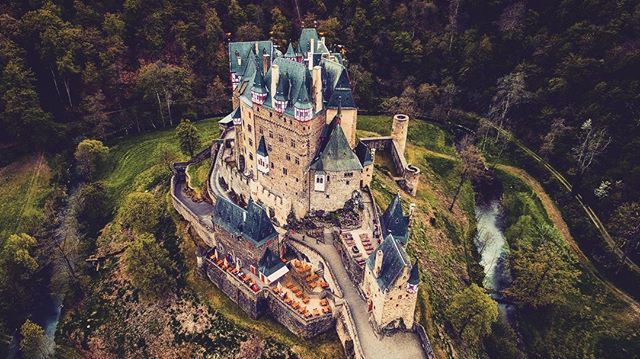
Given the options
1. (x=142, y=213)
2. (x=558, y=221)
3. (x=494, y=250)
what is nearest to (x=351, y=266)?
(x=142, y=213)

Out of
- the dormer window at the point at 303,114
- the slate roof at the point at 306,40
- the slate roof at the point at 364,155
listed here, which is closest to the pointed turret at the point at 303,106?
the dormer window at the point at 303,114

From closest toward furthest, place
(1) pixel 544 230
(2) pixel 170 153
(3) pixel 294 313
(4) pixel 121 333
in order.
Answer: (3) pixel 294 313 → (4) pixel 121 333 → (1) pixel 544 230 → (2) pixel 170 153

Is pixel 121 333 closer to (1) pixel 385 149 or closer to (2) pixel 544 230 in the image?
(1) pixel 385 149

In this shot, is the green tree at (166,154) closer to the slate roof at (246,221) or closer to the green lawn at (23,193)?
the green lawn at (23,193)

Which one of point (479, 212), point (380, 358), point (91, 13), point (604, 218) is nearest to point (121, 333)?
point (380, 358)

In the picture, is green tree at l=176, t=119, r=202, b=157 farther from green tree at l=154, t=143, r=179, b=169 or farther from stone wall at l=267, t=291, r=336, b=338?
stone wall at l=267, t=291, r=336, b=338

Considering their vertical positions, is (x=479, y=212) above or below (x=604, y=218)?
below
